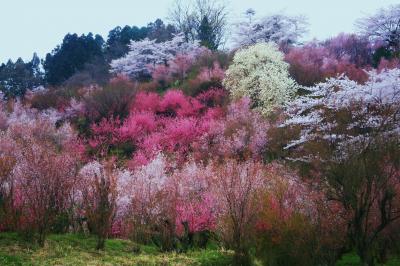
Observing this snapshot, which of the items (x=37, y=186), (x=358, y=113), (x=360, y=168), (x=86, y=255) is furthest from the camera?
(x=358, y=113)

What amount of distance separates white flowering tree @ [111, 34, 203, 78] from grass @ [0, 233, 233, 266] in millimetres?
40145

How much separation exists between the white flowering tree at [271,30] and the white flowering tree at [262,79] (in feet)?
36.6

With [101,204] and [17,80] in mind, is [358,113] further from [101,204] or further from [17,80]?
[17,80]

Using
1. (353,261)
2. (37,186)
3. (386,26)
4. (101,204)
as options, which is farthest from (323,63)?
(37,186)

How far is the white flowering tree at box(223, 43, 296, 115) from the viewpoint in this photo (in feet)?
105

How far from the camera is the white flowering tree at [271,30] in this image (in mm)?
47906

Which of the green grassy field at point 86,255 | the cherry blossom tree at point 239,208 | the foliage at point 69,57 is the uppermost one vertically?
the foliage at point 69,57

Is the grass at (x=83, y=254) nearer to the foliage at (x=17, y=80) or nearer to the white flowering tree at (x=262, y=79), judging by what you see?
the white flowering tree at (x=262, y=79)

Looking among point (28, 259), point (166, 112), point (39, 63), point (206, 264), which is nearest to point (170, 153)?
point (166, 112)

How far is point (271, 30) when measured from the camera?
48.6m

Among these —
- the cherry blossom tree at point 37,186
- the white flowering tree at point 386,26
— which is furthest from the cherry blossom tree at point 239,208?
the white flowering tree at point 386,26

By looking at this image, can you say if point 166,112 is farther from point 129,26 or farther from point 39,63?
point 39,63

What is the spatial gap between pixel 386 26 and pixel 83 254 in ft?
128

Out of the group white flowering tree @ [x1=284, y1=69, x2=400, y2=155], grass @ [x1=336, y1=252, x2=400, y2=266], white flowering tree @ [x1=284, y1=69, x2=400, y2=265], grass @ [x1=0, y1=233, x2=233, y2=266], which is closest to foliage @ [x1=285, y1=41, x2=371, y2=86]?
white flowering tree @ [x1=284, y1=69, x2=400, y2=155]
